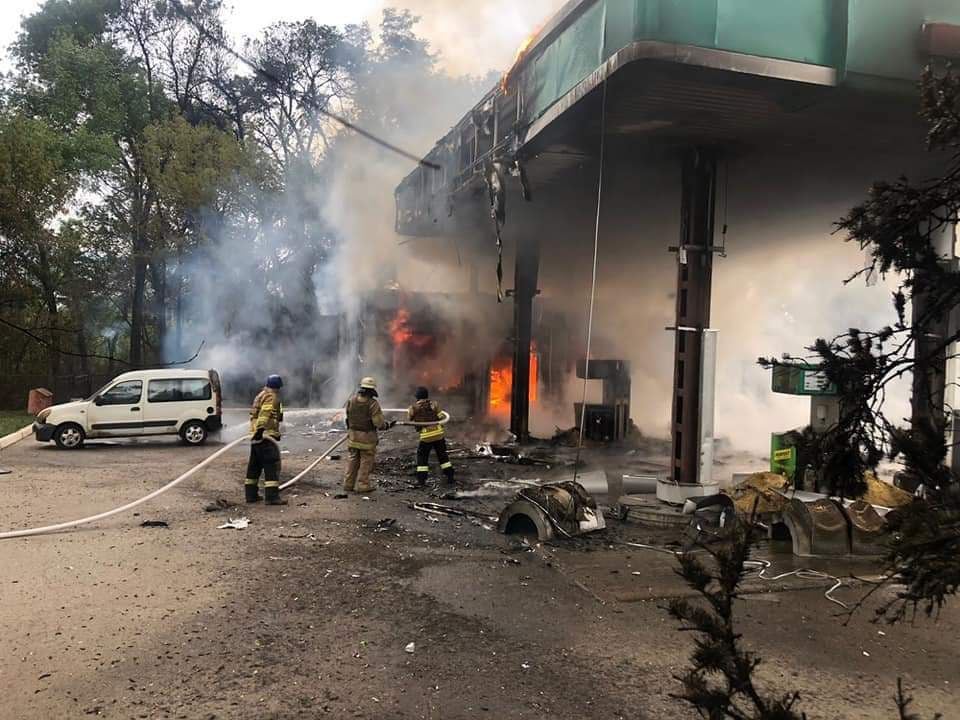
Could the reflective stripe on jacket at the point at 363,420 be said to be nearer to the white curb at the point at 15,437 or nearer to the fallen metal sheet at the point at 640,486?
the fallen metal sheet at the point at 640,486

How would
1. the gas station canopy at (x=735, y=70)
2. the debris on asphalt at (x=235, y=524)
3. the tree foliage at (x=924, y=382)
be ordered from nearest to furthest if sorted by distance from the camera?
the tree foliage at (x=924, y=382), the gas station canopy at (x=735, y=70), the debris on asphalt at (x=235, y=524)

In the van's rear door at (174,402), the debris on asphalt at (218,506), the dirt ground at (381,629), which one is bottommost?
the dirt ground at (381,629)

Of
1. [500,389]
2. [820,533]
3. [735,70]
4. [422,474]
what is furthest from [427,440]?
[500,389]

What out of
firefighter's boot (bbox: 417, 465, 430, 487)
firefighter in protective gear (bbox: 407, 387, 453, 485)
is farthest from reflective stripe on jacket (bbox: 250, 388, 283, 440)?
firefighter's boot (bbox: 417, 465, 430, 487)

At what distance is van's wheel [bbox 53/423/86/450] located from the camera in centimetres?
1348

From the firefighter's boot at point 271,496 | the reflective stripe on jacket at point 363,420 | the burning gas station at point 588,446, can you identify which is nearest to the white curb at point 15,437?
the burning gas station at point 588,446

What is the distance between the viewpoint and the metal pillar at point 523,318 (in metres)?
15.6

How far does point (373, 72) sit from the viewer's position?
2836 cm

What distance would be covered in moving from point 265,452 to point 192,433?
6.48 meters

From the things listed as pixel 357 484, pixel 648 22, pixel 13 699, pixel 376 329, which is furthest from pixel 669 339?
pixel 13 699

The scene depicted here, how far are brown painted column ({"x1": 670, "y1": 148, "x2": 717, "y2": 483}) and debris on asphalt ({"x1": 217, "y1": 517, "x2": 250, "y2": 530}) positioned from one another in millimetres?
5402

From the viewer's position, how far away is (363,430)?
9.45 meters

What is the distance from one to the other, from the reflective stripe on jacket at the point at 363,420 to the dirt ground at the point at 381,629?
1610 millimetres

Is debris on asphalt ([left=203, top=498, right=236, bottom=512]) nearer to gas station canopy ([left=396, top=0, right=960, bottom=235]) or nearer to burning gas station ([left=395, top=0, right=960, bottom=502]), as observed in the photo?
burning gas station ([left=395, top=0, right=960, bottom=502])
